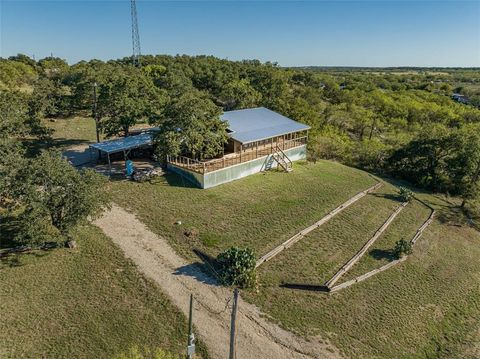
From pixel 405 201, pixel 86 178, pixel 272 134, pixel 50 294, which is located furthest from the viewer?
pixel 272 134

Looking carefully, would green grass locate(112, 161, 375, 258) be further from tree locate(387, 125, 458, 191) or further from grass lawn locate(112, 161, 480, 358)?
tree locate(387, 125, 458, 191)

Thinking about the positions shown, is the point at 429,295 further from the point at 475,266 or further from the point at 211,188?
the point at 211,188

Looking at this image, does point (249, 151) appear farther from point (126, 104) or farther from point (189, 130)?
point (126, 104)

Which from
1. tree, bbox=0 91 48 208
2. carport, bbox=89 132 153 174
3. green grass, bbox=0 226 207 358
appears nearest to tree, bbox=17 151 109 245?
tree, bbox=0 91 48 208

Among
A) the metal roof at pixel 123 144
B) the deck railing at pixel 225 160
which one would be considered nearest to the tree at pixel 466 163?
the deck railing at pixel 225 160

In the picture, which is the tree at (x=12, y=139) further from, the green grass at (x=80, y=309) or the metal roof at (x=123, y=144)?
the metal roof at (x=123, y=144)

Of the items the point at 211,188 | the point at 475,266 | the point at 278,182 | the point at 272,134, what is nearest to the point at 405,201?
the point at 475,266

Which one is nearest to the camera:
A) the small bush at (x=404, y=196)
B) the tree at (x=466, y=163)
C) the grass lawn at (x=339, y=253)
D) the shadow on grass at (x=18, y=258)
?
the grass lawn at (x=339, y=253)
